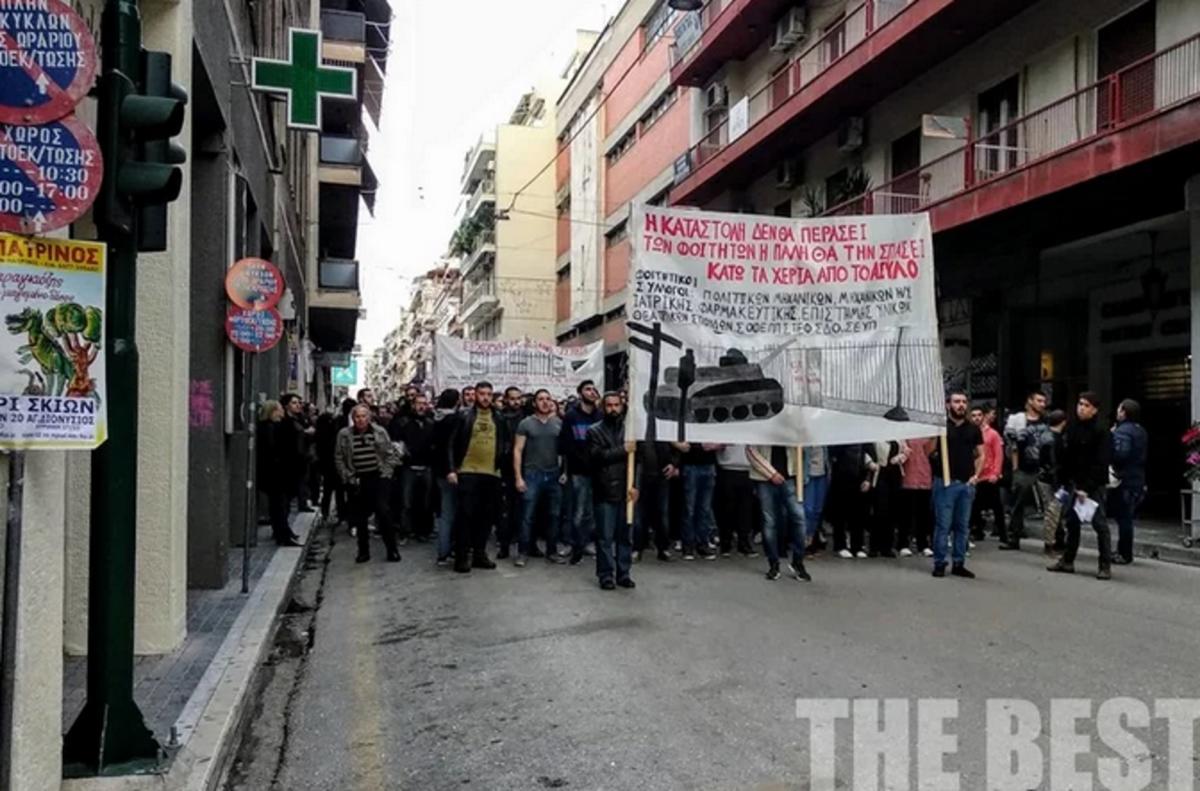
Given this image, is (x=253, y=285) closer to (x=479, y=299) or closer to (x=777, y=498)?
(x=777, y=498)

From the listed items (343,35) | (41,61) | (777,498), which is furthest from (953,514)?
(343,35)

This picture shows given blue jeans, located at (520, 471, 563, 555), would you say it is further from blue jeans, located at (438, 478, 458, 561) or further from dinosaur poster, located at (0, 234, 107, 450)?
dinosaur poster, located at (0, 234, 107, 450)

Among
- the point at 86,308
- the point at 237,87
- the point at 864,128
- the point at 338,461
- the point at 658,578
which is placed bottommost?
the point at 658,578

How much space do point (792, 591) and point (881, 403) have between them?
5.86 feet

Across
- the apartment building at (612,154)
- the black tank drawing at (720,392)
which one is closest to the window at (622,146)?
the apartment building at (612,154)

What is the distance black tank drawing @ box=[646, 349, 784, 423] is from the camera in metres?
8.51

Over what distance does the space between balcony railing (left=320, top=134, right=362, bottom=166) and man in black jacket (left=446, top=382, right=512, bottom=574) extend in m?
21.0

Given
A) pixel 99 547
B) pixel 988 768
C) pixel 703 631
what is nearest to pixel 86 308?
pixel 99 547

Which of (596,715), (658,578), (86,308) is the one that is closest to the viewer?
(86,308)

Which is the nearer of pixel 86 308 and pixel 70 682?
pixel 86 308

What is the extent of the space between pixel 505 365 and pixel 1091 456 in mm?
10458

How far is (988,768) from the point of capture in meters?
4.49

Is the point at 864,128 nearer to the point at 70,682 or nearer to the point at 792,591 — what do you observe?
the point at 792,591

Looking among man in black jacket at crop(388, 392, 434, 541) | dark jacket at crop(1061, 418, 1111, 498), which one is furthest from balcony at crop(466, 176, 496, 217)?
dark jacket at crop(1061, 418, 1111, 498)
